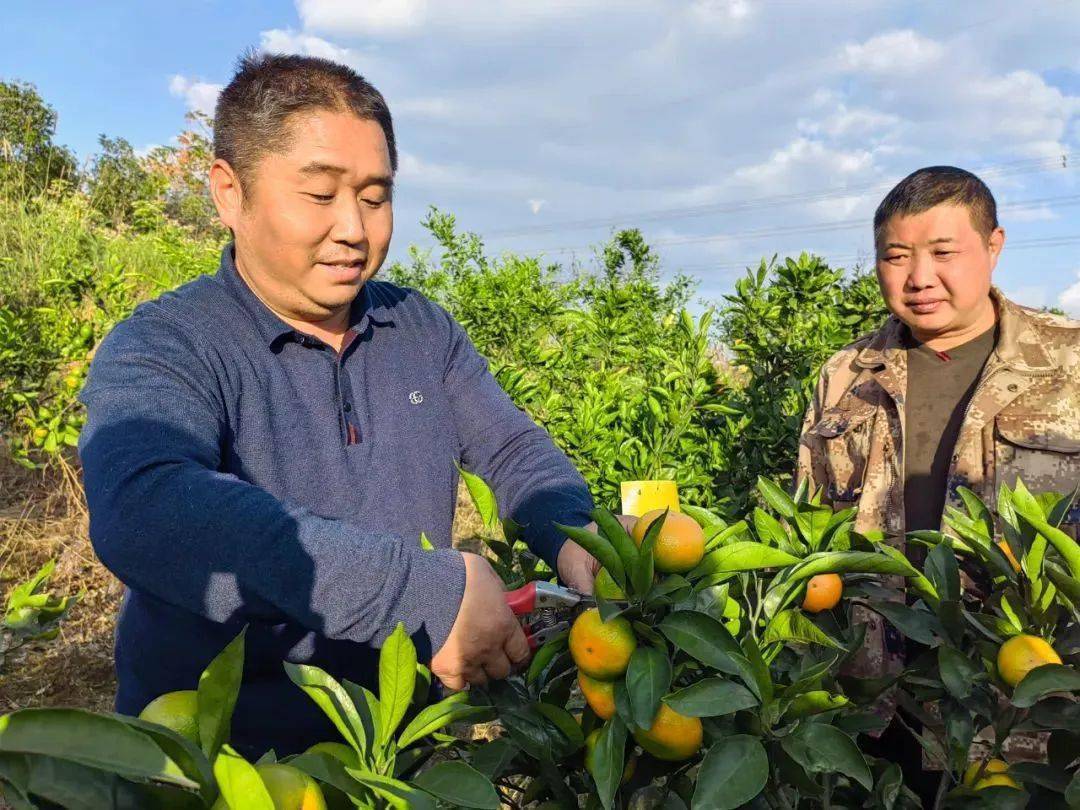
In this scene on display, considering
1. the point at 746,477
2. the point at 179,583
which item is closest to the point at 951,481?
the point at 746,477

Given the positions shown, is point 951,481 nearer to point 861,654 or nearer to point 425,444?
point 861,654

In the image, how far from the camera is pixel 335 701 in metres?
0.80

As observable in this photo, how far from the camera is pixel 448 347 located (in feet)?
6.14

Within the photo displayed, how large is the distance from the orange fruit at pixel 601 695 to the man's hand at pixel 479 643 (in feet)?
0.50

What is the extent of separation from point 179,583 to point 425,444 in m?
0.73

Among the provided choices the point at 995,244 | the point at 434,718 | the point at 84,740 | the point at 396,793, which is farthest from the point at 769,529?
the point at 995,244

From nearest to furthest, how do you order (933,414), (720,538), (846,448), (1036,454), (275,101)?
1. (720,538)
2. (275,101)
3. (1036,454)
4. (933,414)
5. (846,448)

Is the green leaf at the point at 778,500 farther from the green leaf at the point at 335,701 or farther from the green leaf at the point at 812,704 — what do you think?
the green leaf at the point at 335,701

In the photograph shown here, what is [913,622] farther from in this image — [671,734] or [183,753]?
[183,753]

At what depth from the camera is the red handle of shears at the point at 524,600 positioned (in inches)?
40.9

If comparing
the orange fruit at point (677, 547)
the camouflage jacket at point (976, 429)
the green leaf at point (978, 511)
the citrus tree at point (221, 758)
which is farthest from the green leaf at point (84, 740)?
the camouflage jacket at point (976, 429)

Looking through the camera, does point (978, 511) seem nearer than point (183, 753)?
No

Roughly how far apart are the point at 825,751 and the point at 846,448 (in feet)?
5.94

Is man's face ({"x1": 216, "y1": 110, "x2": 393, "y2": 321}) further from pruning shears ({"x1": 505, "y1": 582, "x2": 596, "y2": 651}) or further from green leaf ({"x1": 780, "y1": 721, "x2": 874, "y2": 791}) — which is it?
green leaf ({"x1": 780, "y1": 721, "x2": 874, "y2": 791})
